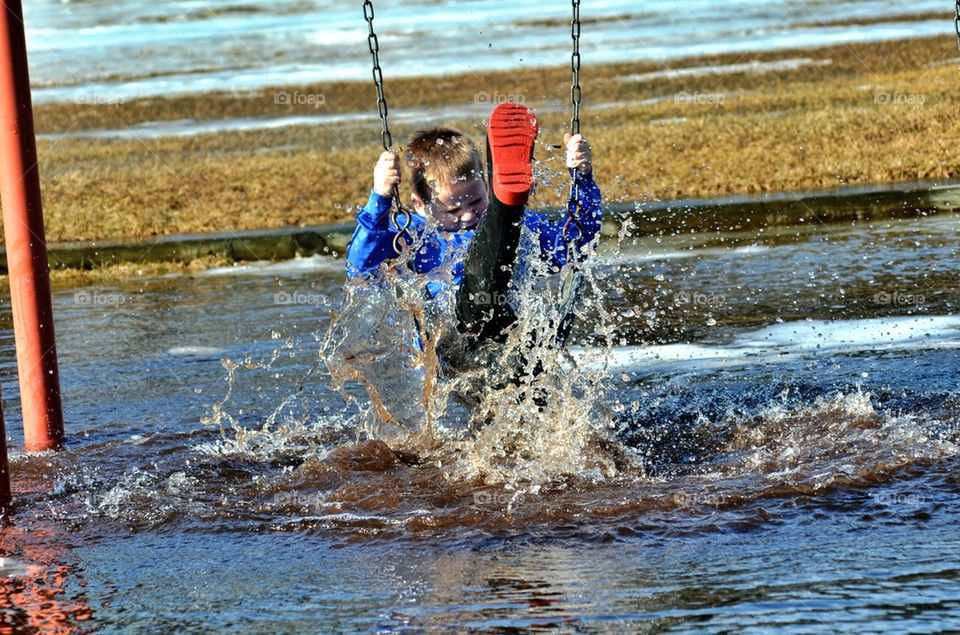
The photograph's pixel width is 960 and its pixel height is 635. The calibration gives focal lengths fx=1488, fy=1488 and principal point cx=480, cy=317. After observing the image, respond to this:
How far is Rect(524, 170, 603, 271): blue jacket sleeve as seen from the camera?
585cm

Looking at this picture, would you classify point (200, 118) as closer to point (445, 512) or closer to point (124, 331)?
point (124, 331)

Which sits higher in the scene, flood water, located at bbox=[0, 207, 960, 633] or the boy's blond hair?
the boy's blond hair

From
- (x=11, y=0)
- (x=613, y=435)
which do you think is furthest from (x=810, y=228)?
(x=11, y=0)

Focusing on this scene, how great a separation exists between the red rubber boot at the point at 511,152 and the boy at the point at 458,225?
12.9 inches

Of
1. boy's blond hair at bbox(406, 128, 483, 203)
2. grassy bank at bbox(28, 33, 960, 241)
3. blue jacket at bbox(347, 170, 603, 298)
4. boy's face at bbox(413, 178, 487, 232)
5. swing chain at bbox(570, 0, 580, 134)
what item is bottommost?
grassy bank at bbox(28, 33, 960, 241)

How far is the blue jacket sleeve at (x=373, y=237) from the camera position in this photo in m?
5.90

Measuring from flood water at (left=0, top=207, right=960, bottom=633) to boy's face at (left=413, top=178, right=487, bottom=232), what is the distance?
32.9 inches

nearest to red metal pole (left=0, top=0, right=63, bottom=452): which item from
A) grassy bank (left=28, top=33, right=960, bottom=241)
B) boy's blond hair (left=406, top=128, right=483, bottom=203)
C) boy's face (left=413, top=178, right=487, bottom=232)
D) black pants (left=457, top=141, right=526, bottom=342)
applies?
boy's blond hair (left=406, top=128, right=483, bottom=203)

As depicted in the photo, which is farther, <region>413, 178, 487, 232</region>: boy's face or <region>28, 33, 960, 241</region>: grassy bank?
<region>28, 33, 960, 241</region>: grassy bank

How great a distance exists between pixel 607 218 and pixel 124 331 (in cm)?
427

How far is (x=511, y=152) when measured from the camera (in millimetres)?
5016

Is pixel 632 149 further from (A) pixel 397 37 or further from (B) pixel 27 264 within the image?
(A) pixel 397 37

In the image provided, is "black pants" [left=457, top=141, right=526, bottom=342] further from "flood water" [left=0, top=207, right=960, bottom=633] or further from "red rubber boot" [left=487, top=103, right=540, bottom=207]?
"flood water" [left=0, top=207, right=960, bottom=633]

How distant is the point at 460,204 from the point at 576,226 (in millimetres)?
503
